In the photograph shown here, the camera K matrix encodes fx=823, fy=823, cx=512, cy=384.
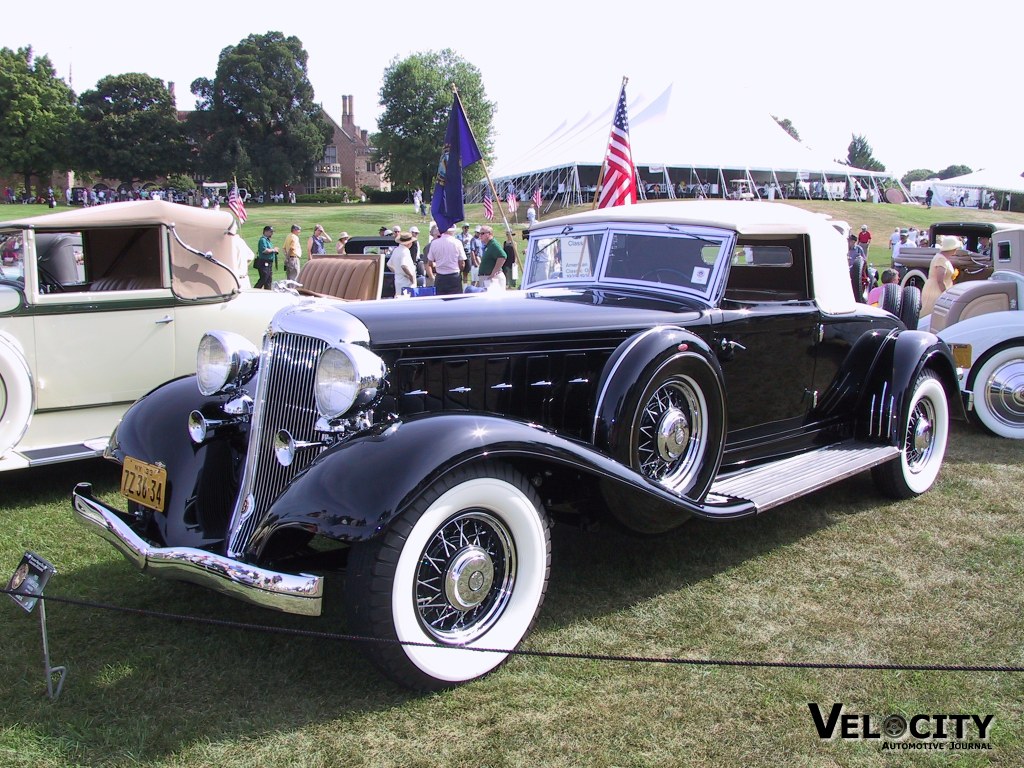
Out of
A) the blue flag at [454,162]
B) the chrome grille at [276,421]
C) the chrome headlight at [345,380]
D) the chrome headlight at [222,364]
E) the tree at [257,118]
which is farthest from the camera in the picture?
the tree at [257,118]

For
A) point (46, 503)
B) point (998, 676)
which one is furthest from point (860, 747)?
point (46, 503)

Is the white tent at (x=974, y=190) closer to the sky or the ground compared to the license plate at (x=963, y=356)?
closer to the sky

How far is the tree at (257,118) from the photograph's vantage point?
220ft

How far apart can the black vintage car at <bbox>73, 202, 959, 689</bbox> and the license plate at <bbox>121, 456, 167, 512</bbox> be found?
0.01 meters

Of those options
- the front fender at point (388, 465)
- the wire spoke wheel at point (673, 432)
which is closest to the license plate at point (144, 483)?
the front fender at point (388, 465)

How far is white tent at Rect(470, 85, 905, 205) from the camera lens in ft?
148

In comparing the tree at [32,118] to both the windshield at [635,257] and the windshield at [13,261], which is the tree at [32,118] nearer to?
the windshield at [13,261]

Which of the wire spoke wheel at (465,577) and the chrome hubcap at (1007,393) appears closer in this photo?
the wire spoke wheel at (465,577)

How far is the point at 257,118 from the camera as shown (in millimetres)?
67812

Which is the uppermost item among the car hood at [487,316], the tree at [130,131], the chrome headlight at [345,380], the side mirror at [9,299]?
the tree at [130,131]

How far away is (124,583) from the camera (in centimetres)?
415

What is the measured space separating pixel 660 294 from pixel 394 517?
97.0 inches

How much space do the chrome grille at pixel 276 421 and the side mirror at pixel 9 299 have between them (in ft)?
→ 10.4

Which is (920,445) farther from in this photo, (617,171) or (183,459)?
(617,171)
